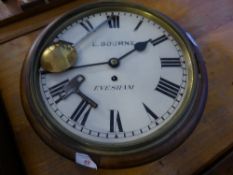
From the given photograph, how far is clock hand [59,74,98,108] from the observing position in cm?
85

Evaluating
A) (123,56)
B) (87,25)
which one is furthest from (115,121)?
(87,25)

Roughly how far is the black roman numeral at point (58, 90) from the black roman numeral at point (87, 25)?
0.17m

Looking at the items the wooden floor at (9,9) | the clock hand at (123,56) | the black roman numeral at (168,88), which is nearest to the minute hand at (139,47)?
the clock hand at (123,56)

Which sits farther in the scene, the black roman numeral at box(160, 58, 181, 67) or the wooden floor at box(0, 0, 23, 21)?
the wooden floor at box(0, 0, 23, 21)

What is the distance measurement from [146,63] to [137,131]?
0.61 feet

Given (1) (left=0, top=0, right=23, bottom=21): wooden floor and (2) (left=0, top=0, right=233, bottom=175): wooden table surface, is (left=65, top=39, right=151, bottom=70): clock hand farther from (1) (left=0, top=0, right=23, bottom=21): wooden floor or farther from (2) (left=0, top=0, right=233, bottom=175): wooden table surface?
(1) (left=0, top=0, right=23, bottom=21): wooden floor

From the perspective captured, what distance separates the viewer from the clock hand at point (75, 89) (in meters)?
0.85

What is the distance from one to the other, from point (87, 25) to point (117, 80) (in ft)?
0.59

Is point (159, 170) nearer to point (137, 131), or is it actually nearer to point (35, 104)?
point (137, 131)

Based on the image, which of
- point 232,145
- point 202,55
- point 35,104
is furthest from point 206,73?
point 35,104

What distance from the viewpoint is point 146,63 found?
91 cm

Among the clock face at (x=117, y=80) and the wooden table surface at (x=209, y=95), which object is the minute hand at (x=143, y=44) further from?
the wooden table surface at (x=209, y=95)

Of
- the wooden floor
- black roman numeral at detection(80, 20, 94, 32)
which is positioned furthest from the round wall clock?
the wooden floor

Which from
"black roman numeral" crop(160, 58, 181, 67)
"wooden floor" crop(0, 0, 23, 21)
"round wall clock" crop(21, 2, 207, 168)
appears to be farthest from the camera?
"wooden floor" crop(0, 0, 23, 21)
